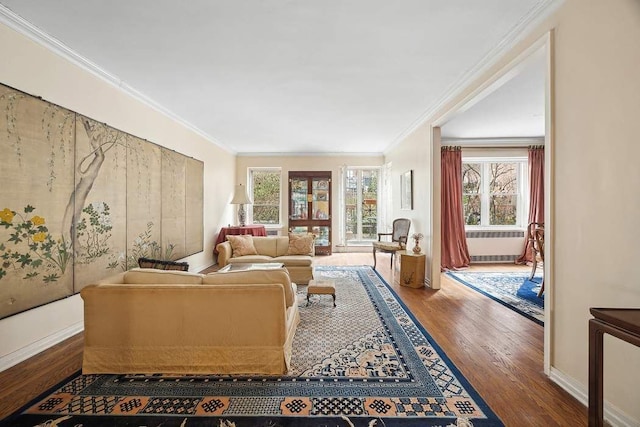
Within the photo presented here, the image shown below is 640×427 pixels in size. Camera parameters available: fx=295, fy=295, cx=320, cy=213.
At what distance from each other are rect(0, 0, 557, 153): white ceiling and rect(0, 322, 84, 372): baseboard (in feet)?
8.91

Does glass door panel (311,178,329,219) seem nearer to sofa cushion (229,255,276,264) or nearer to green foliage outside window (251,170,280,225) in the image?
green foliage outside window (251,170,280,225)

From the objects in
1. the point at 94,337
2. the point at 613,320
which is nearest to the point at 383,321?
the point at 613,320

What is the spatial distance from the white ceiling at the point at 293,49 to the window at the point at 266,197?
11.2ft

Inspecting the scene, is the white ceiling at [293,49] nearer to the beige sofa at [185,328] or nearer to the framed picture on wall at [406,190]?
the framed picture on wall at [406,190]

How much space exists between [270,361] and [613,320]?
6.59 ft

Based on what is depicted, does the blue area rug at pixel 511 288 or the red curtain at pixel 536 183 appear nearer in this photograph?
the blue area rug at pixel 511 288

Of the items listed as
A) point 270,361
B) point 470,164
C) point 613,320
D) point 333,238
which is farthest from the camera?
point 333,238

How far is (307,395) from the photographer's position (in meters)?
2.01

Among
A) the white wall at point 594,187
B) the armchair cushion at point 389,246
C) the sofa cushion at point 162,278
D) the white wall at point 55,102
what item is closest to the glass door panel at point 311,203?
the armchair cushion at point 389,246

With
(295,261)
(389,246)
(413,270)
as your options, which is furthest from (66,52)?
(389,246)

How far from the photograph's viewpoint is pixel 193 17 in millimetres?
2389

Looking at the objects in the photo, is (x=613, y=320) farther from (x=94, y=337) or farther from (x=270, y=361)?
(x=94, y=337)

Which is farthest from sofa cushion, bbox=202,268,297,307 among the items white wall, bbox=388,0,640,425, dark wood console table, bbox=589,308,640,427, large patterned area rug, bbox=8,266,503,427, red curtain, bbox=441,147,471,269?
red curtain, bbox=441,147,471,269

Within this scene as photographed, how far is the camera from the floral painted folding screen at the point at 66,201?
7.83 feet
